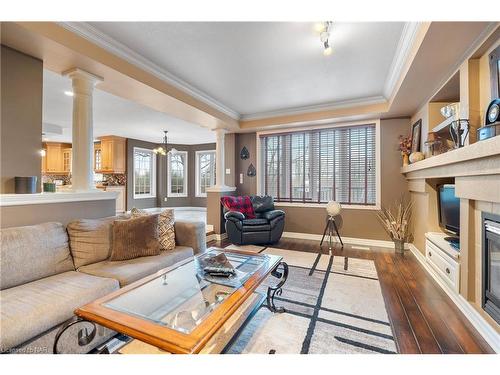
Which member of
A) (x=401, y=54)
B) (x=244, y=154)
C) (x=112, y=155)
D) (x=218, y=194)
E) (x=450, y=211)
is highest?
(x=401, y=54)

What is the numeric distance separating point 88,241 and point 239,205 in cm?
272

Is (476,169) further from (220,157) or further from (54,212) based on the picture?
(220,157)

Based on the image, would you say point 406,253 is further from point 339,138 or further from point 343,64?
point 343,64

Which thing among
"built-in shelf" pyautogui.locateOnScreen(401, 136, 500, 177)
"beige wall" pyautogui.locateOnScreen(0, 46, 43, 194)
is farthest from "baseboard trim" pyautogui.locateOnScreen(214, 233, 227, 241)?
"built-in shelf" pyautogui.locateOnScreen(401, 136, 500, 177)

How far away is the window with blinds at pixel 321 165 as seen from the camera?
4.46 m

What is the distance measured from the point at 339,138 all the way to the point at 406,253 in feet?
7.85

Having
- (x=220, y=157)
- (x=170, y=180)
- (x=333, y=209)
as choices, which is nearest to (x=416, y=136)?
(x=333, y=209)

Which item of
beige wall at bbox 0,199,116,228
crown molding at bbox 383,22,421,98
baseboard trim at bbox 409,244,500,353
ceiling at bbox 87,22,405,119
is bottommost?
baseboard trim at bbox 409,244,500,353

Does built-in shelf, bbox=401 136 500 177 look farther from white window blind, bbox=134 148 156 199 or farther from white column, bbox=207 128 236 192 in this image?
white window blind, bbox=134 148 156 199

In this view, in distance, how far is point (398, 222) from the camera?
396 centimetres

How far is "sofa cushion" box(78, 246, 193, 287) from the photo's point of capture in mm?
1871

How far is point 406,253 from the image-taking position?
12.5 feet

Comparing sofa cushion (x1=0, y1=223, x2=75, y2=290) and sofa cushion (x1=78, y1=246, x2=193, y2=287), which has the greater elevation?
sofa cushion (x1=0, y1=223, x2=75, y2=290)

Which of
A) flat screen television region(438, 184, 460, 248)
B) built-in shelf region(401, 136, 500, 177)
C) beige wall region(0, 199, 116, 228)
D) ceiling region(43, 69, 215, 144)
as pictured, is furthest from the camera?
ceiling region(43, 69, 215, 144)
